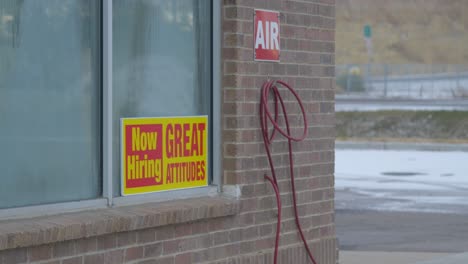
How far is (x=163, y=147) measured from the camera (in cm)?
747

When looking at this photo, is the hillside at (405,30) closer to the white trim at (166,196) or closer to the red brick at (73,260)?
the white trim at (166,196)

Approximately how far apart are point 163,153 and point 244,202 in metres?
0.88

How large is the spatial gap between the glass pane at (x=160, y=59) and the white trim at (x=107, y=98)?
0.13m

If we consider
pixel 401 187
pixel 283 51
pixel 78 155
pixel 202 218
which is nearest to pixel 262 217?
pixel 202 218

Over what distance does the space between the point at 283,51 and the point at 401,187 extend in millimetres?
10600

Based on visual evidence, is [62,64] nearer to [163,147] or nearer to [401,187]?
[163,147]

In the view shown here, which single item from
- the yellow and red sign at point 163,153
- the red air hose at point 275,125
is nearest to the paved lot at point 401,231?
the red air hose at point 275,125

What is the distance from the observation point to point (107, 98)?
22.8 feet

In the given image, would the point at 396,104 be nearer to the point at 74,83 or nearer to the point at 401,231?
the point at 401,231


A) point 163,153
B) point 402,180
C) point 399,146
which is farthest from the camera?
point 399,146

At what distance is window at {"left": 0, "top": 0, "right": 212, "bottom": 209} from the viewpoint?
20.9 feet

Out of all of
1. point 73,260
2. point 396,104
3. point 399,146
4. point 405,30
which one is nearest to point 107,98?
point 73,260

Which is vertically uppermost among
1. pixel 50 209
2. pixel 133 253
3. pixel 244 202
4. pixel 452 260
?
pixel 50 209

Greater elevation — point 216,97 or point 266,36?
point 266,36
